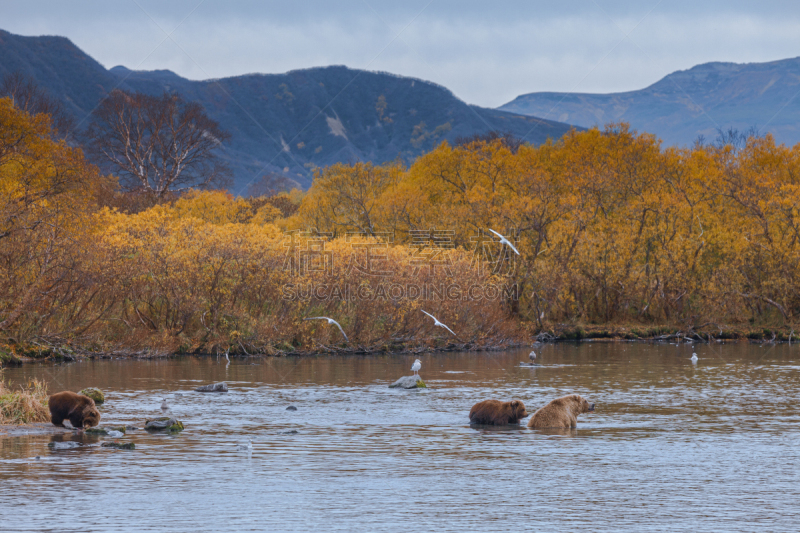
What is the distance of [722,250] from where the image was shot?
60.9 metres

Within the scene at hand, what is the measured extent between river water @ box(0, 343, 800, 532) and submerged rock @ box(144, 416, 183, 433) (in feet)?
1.47

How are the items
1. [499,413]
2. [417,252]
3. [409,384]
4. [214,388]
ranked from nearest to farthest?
[499,413] → [214,388] → [409,384] → [417,252]

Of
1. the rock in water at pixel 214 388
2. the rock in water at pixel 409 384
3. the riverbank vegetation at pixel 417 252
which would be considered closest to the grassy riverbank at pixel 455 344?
the riverbank vegetation at pixel 417 252

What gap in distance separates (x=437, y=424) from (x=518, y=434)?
→ 2254mm

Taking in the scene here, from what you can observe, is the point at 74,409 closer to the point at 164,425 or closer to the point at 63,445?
the point at 164,425

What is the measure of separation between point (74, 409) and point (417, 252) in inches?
1313

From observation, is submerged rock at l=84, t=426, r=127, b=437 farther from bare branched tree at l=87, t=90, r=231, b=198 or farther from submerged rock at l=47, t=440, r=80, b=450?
bare branched tree at l=87, t=90, r=231, b=198

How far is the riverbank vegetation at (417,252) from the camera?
40781 millimetres

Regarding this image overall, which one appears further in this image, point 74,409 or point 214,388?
point 214,388

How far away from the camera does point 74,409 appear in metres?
20.3

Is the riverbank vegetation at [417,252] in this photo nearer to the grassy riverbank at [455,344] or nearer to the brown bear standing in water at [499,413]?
the grassy riverbank at [455,344]

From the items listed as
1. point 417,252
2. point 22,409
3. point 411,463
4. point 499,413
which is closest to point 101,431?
point 22,409

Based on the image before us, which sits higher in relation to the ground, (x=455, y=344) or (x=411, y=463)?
(x=411, y=463)

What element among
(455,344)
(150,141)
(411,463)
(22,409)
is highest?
(150,141)
